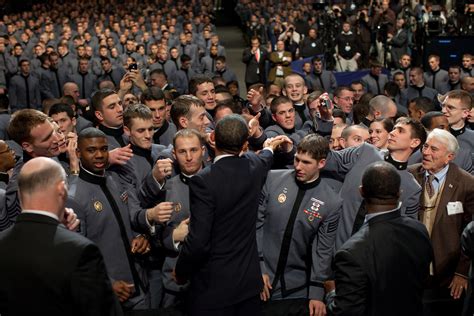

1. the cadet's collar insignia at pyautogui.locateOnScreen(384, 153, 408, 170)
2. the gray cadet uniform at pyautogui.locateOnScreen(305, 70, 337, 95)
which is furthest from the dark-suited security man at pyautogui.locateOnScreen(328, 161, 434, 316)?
the gray cadet uniform at pyautogui.locateOnScreen(305, 70, 337, 95)

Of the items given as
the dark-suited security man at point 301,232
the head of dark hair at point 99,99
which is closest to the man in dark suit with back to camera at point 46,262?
the dark-suited security man at point 301,232

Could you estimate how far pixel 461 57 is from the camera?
40.2 feet

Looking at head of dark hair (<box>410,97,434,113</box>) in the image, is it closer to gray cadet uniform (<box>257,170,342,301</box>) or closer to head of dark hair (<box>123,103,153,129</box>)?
gray cadet uniform (<box>257,170,342,301</box>)

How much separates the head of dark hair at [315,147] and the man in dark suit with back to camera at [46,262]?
1.63 m

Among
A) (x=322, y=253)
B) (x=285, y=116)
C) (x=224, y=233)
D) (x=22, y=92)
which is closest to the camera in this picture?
(x=224, y=233)

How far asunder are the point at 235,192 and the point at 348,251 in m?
0.66

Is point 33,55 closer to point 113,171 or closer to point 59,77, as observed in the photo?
point 59,77

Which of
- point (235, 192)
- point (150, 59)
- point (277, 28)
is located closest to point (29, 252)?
point (235, 192)

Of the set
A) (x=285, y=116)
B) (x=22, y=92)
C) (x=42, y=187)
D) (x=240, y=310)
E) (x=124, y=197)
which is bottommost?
(x=22, y=92)

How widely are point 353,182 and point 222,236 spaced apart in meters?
1.22

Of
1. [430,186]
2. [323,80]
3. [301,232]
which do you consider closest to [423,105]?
[430,186]

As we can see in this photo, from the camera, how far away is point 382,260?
10.1ft

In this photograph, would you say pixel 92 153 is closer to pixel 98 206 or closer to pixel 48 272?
pixel 98 206

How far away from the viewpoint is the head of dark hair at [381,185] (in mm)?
3182
